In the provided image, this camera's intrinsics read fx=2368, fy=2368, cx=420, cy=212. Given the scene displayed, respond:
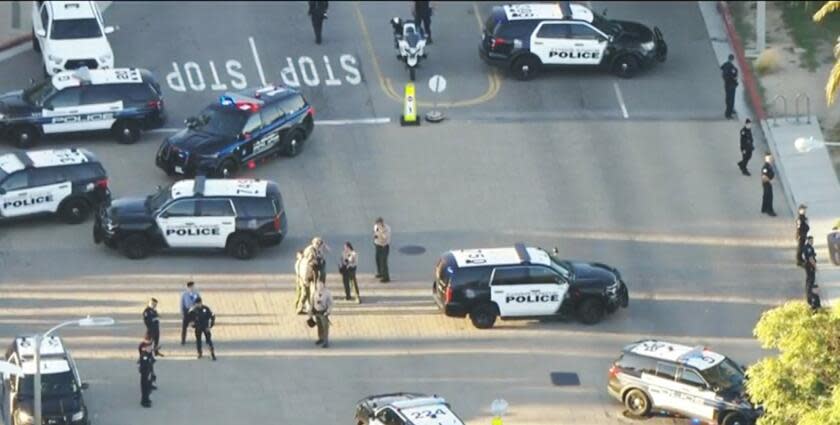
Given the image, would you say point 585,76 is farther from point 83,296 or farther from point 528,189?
point 83,296

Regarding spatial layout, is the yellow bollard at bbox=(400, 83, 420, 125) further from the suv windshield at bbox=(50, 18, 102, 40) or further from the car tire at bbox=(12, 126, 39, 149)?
the car tire at bbox=(12, 126, 39, 149)

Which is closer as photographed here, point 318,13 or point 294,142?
point 294,142

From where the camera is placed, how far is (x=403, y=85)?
212 feet

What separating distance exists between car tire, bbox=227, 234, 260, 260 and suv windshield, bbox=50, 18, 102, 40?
11.9m

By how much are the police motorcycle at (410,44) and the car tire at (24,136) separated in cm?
1086

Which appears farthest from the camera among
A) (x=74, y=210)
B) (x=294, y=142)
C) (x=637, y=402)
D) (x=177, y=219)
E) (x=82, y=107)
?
(x=294, y=142)

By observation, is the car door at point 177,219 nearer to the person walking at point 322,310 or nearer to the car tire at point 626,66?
the person walking at point 322,310

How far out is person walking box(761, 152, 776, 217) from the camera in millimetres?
56781

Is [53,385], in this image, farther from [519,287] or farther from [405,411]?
[519,287]

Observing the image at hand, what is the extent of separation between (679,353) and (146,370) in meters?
10.8

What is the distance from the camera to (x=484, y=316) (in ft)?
169

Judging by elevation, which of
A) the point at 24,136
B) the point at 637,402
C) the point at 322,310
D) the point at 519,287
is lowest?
the point at 637,402

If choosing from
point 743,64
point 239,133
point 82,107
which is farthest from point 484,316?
point 743,64

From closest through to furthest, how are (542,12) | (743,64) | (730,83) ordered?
1. (730,83)
2. (542,12)
3. (743,64)
